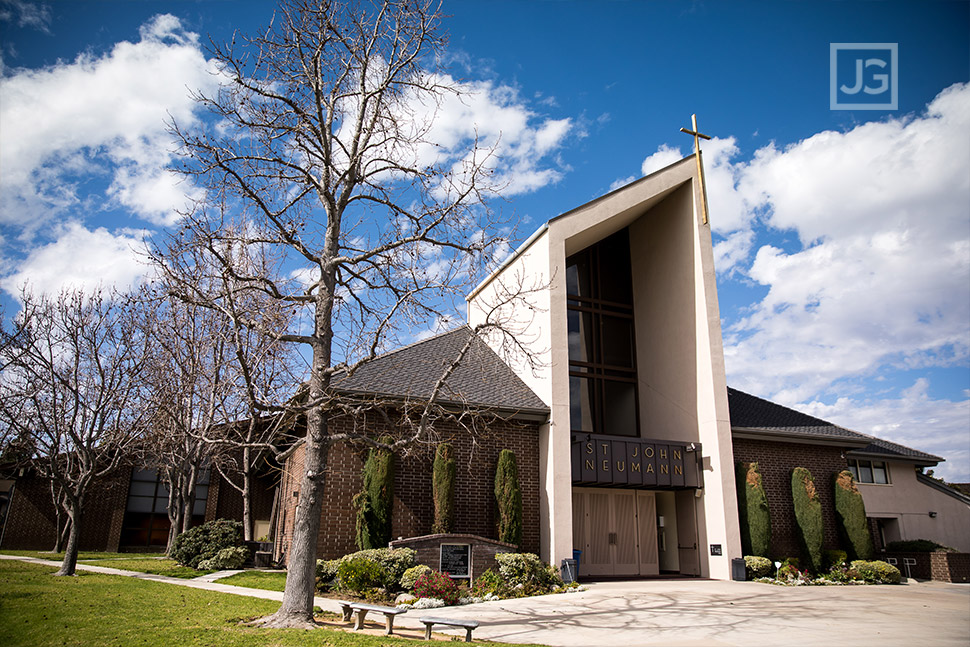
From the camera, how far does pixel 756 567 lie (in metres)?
16.8

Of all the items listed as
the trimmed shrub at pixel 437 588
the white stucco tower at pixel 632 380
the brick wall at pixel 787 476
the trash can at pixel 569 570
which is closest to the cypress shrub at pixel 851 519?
the brick wall at pixel 787 476

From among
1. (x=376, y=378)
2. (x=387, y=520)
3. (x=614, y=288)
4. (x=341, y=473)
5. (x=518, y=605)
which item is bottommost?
(x=518, y=605)

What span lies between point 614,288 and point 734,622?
13.5 m

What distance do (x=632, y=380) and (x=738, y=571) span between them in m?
6.77

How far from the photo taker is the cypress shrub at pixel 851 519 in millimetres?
18625

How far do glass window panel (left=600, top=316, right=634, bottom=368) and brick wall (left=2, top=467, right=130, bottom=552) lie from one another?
21272 millimetres

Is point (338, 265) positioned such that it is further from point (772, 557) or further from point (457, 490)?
point (772, 557)

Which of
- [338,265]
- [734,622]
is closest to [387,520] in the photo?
[338,265]

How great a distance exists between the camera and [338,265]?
10.9 metres

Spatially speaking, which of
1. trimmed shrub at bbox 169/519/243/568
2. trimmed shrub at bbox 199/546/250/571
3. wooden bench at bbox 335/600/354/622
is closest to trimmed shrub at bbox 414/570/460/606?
wooden bench at bbox 335/600/354/622

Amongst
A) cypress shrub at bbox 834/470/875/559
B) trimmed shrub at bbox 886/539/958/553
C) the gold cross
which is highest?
the gold cross

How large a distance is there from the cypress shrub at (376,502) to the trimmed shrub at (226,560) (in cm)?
599

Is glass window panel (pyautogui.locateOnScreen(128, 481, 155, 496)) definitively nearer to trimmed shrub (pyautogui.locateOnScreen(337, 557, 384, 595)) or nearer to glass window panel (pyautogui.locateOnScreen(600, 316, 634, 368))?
trimmed shrub (pyautogui.locateOnScreen(337, 557, 384, 595))

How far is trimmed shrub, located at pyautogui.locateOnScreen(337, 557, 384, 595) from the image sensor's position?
12633 millimetres
